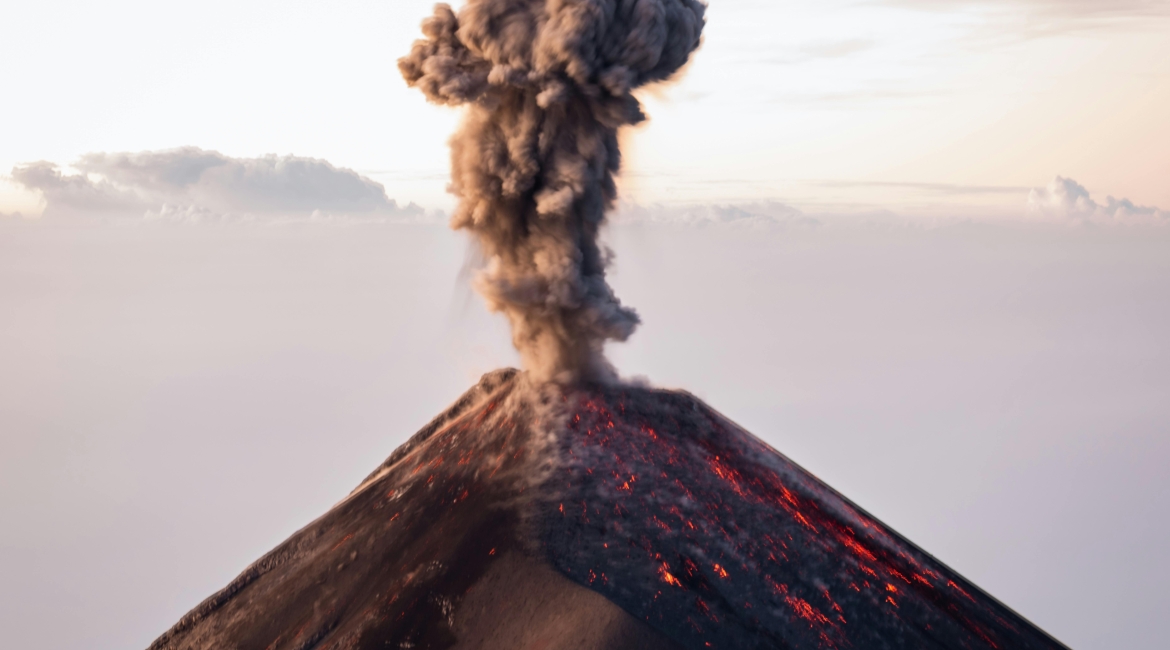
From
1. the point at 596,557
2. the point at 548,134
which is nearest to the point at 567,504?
the point at 596,557

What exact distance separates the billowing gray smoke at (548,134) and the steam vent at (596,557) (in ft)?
7.29

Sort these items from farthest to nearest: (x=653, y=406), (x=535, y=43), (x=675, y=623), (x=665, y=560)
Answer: (x=653, y=406)
(x=535, y=43)
(x=665, y=560)
(x=675, y=623)

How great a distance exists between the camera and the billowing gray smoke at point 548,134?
2630 centimetres

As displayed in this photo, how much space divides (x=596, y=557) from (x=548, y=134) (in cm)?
Answer: 1127

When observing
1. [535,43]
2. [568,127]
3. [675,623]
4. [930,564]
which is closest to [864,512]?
[930,564]

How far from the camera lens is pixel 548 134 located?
26.8 m

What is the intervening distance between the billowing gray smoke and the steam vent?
7.29 ft

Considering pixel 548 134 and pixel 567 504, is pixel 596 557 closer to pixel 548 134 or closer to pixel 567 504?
pixel 567 504

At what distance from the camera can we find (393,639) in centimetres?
2303

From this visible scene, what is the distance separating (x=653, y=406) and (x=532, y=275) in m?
5.17

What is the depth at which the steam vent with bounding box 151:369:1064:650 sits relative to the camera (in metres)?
22.8

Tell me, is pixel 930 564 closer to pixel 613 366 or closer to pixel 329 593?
pixel 613 366

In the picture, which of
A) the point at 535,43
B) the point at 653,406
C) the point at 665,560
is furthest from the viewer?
the point at 653,406

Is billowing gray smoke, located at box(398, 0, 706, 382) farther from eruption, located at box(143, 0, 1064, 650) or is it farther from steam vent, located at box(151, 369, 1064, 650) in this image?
steam vent, located at box(151, 369, 1064, 650)
